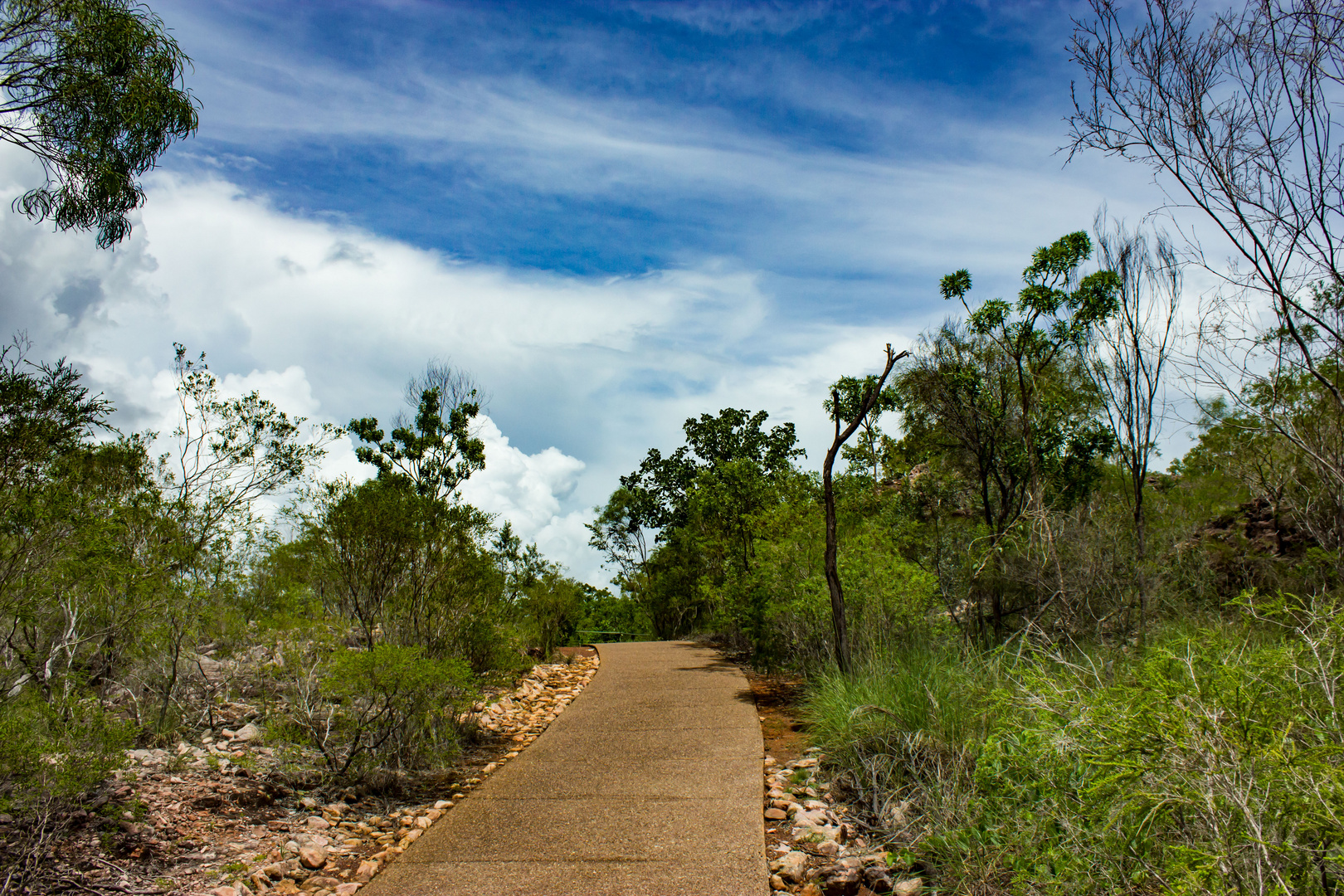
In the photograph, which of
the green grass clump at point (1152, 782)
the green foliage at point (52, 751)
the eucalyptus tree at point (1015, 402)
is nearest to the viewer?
the green grass clump at point (1152, 782)

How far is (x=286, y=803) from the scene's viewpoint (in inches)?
216

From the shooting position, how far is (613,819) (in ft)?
16.4

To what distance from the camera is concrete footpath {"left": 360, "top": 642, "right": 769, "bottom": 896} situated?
405cm

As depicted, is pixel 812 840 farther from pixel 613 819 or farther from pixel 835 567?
pixel 835 567

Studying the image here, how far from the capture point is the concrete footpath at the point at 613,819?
4.05 metres

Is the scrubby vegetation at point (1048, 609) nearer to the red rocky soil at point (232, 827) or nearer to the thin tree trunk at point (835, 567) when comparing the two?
the thin tree trunk at point (835, 567)

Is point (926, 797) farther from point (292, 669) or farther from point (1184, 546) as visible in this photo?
point (1184, 546)

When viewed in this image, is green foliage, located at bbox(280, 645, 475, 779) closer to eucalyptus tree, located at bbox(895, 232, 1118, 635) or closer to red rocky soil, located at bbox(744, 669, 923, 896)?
red rocky soil, located at bbox(744, 669, 923, 896)

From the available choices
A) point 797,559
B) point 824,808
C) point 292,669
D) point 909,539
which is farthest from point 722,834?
point 909,539

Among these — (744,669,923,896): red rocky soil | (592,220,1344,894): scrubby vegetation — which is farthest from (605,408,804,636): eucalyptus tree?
(744,669,923,896): red rocky soil

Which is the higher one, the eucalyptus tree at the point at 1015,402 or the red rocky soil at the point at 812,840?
the eucalyptus tree at the point at 1015,402

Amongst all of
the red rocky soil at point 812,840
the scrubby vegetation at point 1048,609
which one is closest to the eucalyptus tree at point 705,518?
the scrubby vegetation at point 1048,609

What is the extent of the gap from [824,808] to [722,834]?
93 centimetres

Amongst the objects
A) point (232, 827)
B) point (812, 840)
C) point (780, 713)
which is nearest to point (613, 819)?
point (812, 840)
